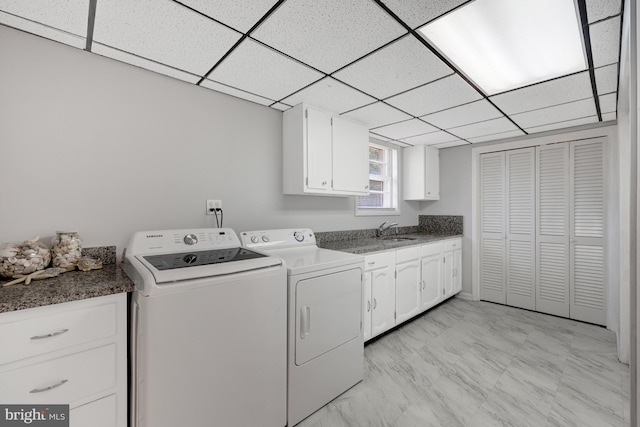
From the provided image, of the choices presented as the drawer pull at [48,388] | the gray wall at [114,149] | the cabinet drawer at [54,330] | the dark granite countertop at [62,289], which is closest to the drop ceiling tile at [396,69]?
the gray wall at [114,149]

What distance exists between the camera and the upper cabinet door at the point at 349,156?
105 inches

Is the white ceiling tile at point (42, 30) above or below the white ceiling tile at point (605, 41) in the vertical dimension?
above

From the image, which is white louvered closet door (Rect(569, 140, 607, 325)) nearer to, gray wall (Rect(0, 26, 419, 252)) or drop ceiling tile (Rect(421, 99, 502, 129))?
drop ceiling tile (Rect(421, 99, 502, 129))

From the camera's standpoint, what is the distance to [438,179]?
4.18m

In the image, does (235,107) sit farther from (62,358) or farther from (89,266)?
(62,358)

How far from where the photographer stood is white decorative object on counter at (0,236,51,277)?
4.26ft

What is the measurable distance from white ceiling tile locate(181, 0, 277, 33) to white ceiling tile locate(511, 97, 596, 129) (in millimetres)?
2526

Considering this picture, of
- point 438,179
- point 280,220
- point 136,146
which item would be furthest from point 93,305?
point 438,179

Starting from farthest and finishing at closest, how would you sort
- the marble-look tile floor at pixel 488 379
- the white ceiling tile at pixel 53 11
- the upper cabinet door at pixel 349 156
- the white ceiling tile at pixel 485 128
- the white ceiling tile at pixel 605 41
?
the white ceiling tile at pixel 485 128 < the upper cabinet door at pixel 349 156 < the marble-look tile floor at pixel 488 379 < the white ceiling tile at pixel 605 41 < the white ceiling tile at pixel 53 11

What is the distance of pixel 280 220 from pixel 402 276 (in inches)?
52.8

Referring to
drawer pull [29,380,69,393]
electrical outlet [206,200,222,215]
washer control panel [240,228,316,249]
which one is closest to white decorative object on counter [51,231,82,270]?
drawer pull [29,380,69,393]

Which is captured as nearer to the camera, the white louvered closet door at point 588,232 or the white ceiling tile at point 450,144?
the white louvered closet door at point 588,232

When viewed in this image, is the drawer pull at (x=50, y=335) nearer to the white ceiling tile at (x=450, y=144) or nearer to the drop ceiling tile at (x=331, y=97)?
the drop ceiling tile at (x=331, y=97)

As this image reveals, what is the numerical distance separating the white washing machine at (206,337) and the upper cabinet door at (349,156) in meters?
1.30
